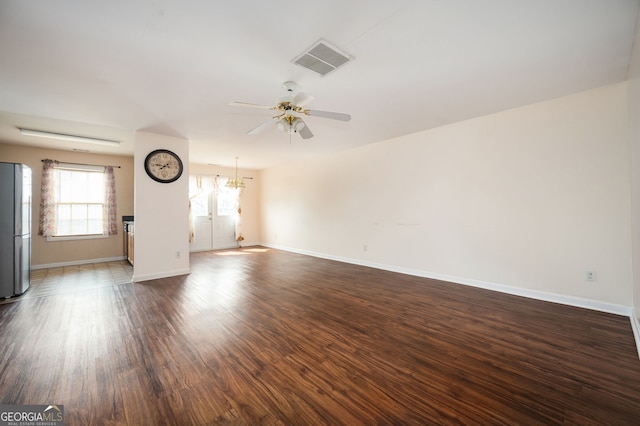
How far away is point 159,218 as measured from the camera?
15.3 feet

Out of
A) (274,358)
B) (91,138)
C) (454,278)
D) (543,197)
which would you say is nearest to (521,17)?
(543,197)

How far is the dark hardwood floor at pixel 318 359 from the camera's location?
62.7 inches

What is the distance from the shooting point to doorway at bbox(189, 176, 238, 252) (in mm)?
7879

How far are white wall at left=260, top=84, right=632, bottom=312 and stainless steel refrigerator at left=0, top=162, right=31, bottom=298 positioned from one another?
552cm

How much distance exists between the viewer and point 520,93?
3154mm

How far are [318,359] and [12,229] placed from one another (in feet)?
15.2

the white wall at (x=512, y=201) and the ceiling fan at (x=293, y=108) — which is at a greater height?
the ceiling fan at (x=293, y=108)

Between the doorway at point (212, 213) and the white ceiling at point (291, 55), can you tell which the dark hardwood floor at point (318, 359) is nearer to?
the white ceiling at point (291, 55)

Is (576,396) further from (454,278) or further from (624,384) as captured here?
(454,278)

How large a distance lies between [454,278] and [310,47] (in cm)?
397

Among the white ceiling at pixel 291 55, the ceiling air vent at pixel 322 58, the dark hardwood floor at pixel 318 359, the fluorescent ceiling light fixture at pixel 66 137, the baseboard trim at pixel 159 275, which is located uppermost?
the fluorescent ceiling light fixture at pixel 66 137

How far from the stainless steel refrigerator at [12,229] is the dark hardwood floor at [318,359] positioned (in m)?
0.39

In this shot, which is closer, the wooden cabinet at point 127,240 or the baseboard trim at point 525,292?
the baseboard trim at point 525,292

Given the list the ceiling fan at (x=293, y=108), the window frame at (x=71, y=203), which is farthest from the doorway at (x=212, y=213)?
the ceiling fan at (x=293, y=108)
